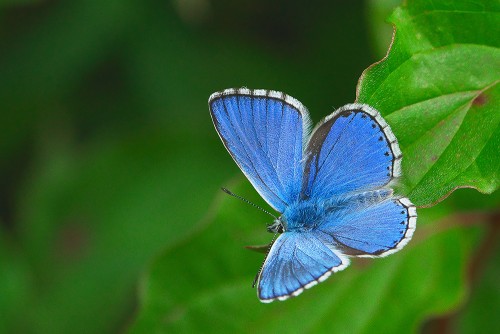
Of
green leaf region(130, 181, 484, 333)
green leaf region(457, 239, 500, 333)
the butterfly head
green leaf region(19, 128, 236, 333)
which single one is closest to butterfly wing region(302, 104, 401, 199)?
the butterfly head

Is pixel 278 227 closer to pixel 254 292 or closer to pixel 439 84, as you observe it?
pixel 254 292

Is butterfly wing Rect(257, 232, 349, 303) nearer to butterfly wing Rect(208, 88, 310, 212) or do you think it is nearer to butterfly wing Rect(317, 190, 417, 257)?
butterfly wing Rect(317, 190, 417, 257)

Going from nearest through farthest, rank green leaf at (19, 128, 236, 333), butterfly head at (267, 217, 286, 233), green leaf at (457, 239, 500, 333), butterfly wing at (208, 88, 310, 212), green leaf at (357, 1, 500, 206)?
green leaf at (357, 1, 500, 206), butterfly wing at (208, 88, 310, 212), butterfly head at (267, 217, 286, 233), green leaf at (457, 239, 500, 333), green leaf at (19, 128, 236, 333)

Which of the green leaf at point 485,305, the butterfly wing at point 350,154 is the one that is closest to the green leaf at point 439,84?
the butterfly wing at point 350,154

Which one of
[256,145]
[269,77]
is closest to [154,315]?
[256,145]

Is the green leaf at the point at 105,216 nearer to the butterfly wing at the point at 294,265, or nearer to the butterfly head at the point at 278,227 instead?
the butterfly head at the point at 278,227

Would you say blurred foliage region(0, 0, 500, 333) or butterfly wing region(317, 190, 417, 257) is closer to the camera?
butterfly wing region(317, 190, 417, 257)

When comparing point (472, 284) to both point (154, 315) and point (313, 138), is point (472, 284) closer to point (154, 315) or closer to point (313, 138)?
point (313, 138)

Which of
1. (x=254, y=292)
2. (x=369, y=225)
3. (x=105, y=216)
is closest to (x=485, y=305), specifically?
(x=254, y=292)
